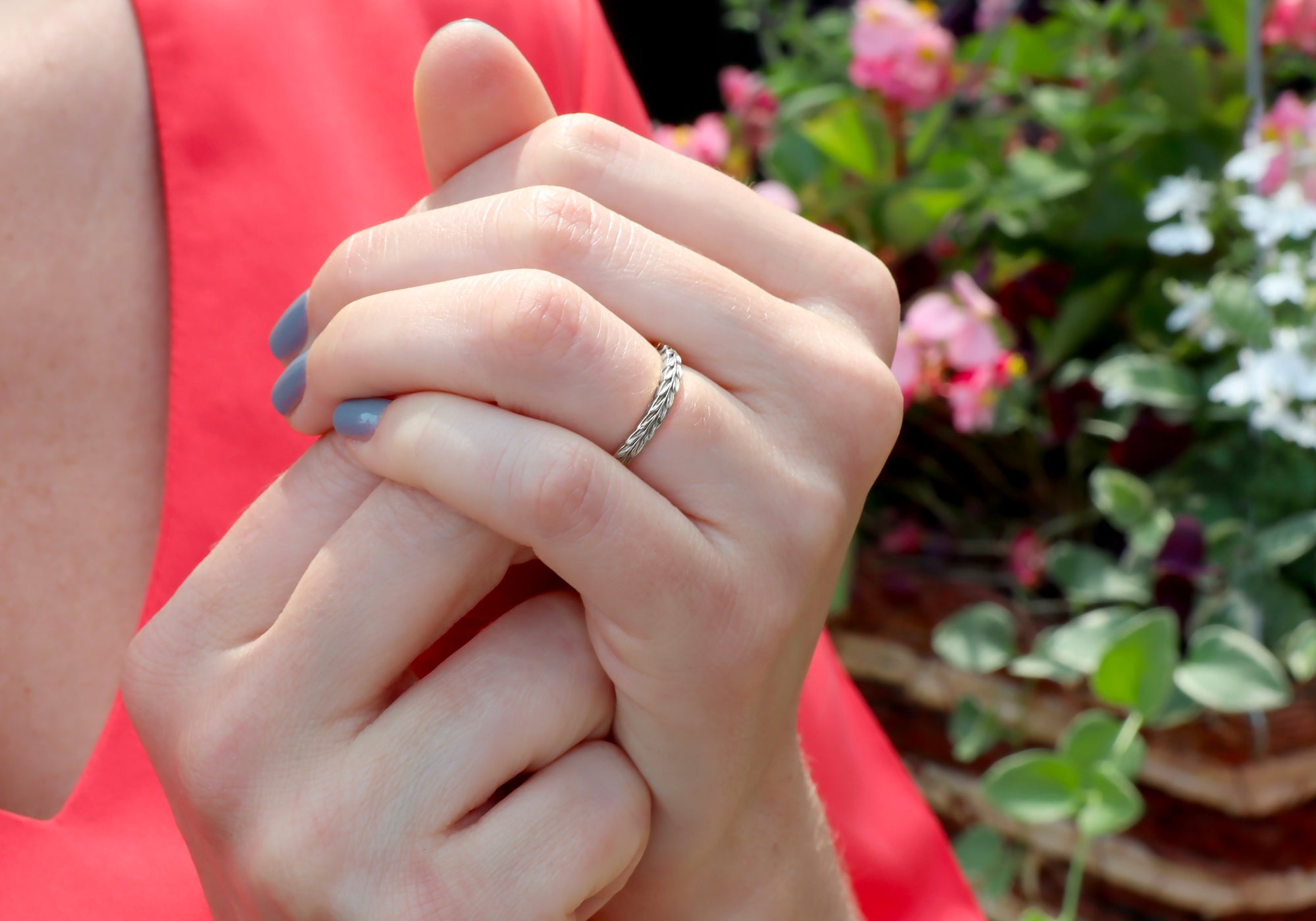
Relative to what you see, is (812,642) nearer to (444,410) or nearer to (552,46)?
(444,410)

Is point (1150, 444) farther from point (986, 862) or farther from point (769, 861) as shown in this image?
point (769, 861)

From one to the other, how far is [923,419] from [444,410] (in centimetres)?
102

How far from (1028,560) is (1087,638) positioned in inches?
6.6

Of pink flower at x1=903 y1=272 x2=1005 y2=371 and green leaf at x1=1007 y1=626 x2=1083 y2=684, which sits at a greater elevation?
pink flower at x1=903 y1=272 x2=1005 y2=371

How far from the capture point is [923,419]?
1.34 metres

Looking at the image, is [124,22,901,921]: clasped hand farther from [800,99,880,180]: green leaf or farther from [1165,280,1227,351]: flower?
[800,99,880,180]: green leaf

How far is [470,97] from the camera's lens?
49 cm

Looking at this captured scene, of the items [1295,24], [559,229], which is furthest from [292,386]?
[1295,24]

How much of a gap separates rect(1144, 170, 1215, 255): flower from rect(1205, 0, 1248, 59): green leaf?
0.34 meters

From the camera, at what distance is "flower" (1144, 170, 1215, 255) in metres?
1.12

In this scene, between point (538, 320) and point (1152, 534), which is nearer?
point (538, 320)

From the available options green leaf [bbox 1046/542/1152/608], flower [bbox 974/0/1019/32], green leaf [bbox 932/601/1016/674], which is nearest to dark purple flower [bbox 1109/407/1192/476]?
green leaf [bbox 1046/542/1152/608]

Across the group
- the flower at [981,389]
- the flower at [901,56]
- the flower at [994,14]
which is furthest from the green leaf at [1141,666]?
the flower at [994,14]

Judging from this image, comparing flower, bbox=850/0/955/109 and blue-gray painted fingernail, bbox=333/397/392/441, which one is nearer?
blue-gray painted fingernail, bbox=333/397/392/441
